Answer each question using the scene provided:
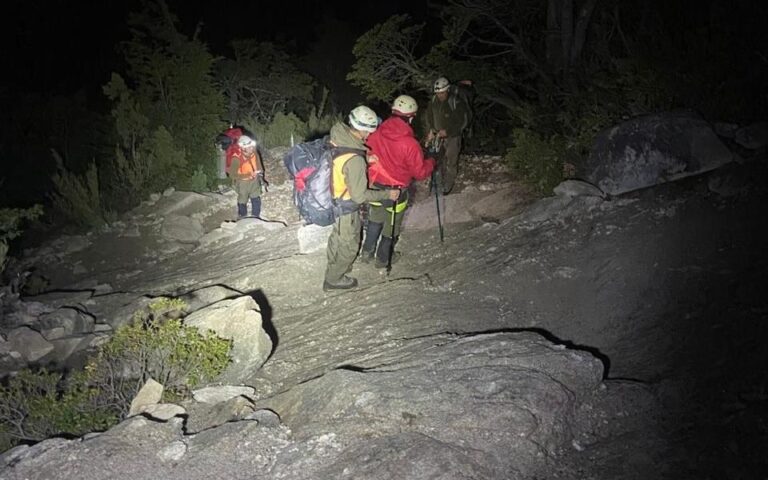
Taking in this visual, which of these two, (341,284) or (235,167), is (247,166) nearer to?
(235,167)

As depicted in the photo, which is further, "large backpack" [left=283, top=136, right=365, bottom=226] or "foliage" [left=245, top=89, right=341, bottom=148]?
"foliage" [left=245, top=89, right=341, bottom=148]

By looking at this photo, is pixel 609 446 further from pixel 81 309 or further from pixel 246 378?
pixel 81 309

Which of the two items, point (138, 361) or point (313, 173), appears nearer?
point (138, 361)

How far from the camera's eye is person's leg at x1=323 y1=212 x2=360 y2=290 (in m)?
5.98

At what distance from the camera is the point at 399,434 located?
3.11 meters

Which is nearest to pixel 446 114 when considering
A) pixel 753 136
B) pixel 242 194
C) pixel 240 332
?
pixel 242 194

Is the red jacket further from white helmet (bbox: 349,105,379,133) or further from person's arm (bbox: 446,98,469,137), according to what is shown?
person's arm (bbox: 446,98,469,137)

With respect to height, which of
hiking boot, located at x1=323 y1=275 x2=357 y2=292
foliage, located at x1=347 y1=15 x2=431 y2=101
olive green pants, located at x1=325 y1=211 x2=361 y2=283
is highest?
foliage, located at x1=347 y1=15 x2=431 y2=101

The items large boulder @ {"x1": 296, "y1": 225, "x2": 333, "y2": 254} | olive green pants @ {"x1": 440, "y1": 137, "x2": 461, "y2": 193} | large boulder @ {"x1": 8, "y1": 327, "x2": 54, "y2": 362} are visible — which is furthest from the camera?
olive green pants @ {"x1": 440, "y1": 137, "x2": 461, "y2": 193}

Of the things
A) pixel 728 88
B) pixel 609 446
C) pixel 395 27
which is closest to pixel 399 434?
pixel 609 446

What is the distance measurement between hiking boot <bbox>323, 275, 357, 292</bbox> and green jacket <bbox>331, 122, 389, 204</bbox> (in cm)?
118

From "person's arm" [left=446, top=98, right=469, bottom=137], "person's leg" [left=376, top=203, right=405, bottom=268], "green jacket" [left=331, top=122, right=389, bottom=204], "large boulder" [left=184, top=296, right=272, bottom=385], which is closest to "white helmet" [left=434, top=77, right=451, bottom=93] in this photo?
"person's arm" [left=446, top=98, right=469, bottom=137]

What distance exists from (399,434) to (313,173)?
3262mm

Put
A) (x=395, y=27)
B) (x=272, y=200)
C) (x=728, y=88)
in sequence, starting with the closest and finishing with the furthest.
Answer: (x=728, y=88) < (x=395, y=27) < (x=272, y=200)
